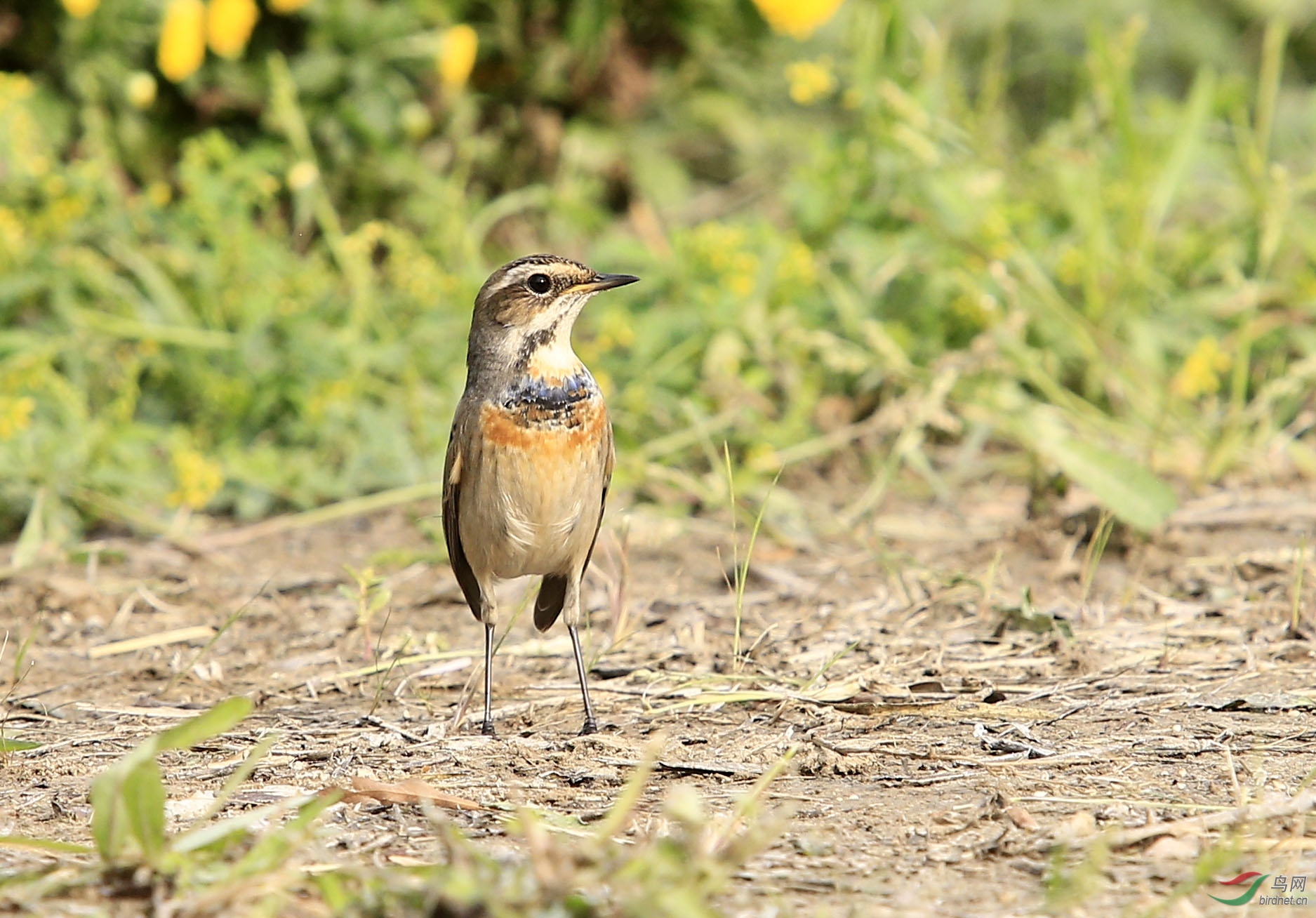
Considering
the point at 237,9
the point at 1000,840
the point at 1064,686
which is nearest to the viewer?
the point at 1000,840

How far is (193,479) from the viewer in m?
6.30

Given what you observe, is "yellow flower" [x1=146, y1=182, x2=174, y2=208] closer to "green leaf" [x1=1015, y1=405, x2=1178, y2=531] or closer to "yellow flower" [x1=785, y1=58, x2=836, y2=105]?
"yellow flower" [x1=785, y1=58, x2=836, y2=105]

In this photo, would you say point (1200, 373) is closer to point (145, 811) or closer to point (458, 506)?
point (458, 506)

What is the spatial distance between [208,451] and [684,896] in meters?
4.86

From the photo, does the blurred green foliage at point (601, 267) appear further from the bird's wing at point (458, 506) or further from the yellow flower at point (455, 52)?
the bird's wing at point (458, 506)

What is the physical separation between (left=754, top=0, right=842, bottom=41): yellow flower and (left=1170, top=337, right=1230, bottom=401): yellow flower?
2967 millimetres

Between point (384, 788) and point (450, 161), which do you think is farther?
point (450, 161)

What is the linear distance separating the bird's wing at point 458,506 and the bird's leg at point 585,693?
35 centimetres

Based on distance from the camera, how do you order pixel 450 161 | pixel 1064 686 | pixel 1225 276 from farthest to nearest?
pixel 450 161, pixel 1225 276, pixel 1064 686

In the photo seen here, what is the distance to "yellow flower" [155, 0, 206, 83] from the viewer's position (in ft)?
26.1

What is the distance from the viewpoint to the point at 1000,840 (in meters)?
3.32

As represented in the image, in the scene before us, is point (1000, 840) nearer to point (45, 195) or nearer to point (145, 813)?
point (145, 813)

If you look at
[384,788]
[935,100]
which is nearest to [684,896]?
[384,788]

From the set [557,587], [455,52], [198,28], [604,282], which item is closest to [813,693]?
[557,587]
